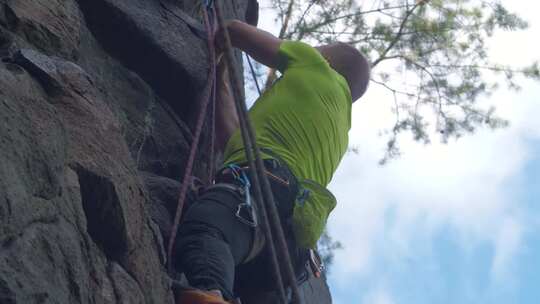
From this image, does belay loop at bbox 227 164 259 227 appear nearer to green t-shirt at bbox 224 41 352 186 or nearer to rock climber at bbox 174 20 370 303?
rock climber at bbox 174 20 370 303

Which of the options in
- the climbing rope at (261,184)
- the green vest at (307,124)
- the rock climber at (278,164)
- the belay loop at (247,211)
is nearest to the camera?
the climbing rope at (261,184)

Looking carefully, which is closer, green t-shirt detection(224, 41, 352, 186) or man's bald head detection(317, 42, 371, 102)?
green t-shirt detection(224, 41, 352, 186)

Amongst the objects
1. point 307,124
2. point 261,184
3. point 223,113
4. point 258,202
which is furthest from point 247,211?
point 223,113

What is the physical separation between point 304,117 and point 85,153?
1208 millimetres

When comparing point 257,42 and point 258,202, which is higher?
point 257,42

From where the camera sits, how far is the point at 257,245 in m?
3.29

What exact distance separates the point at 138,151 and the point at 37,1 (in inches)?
34.4

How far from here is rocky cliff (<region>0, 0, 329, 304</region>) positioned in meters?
2.20

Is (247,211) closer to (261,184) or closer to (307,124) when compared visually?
(261,184)

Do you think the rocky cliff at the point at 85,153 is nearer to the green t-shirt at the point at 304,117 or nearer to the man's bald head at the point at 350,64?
the green t-shirt at the point at 304,117

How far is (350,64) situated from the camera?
4.26 metres

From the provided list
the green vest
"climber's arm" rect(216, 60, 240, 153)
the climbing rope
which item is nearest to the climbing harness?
the climbing rope

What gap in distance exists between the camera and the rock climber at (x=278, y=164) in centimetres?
300

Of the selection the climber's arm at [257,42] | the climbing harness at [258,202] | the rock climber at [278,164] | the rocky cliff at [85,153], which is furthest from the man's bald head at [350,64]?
the climbing harness at [258,202]
